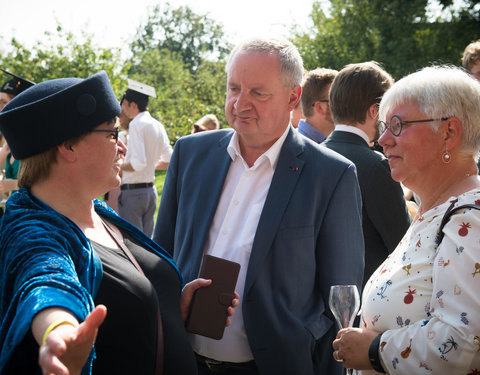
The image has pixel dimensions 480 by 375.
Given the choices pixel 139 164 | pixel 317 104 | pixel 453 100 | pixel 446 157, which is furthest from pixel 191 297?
pixel 139 164

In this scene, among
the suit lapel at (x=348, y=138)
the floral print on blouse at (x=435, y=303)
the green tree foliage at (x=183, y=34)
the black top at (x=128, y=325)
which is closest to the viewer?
the floral print on blouse at (x=435, y=303)

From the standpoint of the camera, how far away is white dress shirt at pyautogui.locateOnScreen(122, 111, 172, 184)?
25.5 ft

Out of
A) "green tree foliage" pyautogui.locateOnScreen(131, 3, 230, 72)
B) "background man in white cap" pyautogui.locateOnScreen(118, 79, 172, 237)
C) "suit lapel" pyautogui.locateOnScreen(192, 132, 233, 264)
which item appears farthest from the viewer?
"green tree foliage" pyautogui.locateOnScreen(131, 3, 230, 72)

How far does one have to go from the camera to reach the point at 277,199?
8.84 ft

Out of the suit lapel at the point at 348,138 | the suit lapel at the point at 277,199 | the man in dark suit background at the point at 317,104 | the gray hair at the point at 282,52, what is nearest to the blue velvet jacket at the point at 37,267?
the suit lapel at the point at 277,199

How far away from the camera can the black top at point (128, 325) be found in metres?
2.00

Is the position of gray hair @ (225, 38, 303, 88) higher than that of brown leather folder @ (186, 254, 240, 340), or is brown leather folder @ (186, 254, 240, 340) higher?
gray hair @ (225, 38, 303, 88)

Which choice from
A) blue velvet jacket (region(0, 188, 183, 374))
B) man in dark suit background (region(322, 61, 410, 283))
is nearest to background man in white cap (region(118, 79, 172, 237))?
man in dark suit background (region(322, 61, 410, 283))

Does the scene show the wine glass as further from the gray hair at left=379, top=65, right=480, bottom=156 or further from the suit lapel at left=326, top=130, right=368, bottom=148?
the suit lapel at left=326, top=130, right=368, bottom=148

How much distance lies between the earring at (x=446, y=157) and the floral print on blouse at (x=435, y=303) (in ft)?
0.63

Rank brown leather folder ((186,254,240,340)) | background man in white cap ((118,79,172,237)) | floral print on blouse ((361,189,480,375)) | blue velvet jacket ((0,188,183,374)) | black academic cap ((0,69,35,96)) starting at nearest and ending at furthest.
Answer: blue velvet jacket ((0,188,183,374))
floral print on blouse ((361,189,480,375))
brown leather folder ((186,254,240,340))
black academic cap ((0,69,35,96))
background man in white cap ((118,79,172,237))

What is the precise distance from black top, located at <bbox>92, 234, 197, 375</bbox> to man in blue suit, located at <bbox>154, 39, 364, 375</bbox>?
0.45m

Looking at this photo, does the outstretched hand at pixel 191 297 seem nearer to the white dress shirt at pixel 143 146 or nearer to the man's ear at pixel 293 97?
the man's ear at pixel 293 97

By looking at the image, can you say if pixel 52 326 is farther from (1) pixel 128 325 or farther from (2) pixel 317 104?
(2) pixel 317 104
